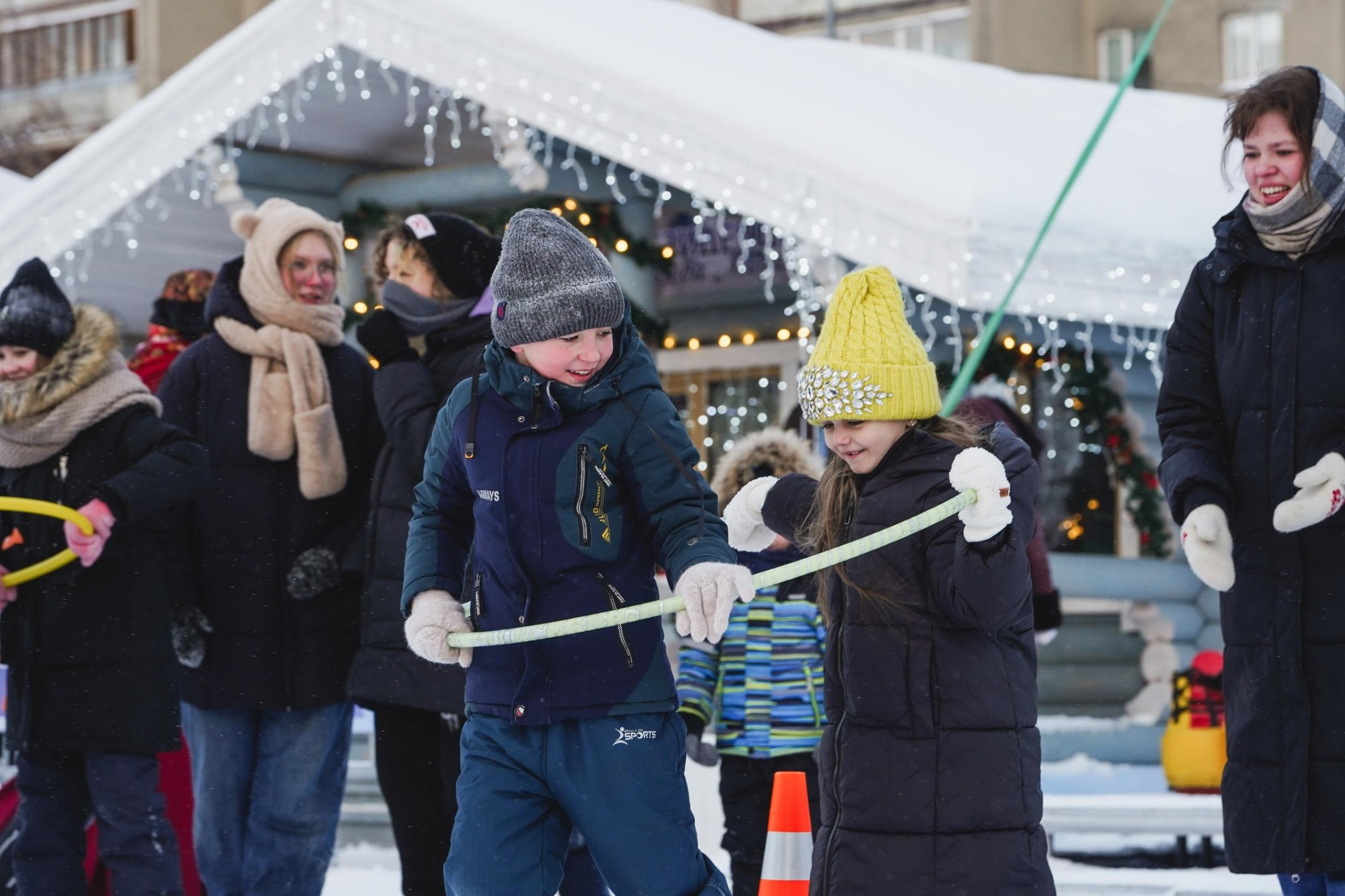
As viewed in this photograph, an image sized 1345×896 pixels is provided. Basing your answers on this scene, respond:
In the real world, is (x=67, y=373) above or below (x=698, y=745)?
above

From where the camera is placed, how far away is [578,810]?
11.3 feet

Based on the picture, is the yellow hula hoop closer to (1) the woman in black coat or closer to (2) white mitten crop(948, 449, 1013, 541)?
(2) white mitten crop(948, 449, 1013, 541)

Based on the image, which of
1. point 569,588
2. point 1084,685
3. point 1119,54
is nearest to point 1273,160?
point 569,588

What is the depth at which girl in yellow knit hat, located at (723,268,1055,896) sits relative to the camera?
11.2 feet

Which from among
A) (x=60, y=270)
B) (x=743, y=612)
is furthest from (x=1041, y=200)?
(x=60, y=270)

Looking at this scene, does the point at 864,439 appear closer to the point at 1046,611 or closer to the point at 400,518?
the point at 400,518

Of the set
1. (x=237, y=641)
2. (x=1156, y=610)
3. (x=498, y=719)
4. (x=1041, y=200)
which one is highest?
(x=1041, y=200)

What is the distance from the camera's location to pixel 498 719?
3502mm

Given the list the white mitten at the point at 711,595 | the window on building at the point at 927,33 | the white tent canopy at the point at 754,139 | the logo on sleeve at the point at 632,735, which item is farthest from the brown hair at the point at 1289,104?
the window on building at the point at 927,33

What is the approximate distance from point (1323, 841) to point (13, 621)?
3.51 m

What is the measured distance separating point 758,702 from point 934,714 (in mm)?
1538

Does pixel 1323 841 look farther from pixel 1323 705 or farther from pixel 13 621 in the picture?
pixel 13 621

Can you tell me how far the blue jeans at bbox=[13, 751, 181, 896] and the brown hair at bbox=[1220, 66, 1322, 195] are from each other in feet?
10.7

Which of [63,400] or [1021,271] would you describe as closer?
[63,400]
